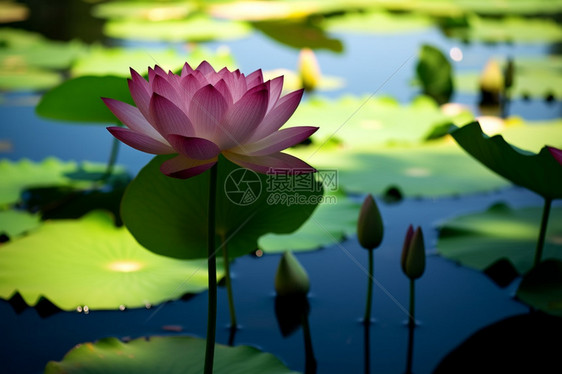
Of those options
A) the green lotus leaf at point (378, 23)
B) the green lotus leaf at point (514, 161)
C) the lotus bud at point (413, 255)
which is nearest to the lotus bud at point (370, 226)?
the lotus bud at point (413, 255)

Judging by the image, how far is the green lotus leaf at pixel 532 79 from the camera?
8.72 feet

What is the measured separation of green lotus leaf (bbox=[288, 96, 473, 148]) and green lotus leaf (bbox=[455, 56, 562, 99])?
0.49 meters

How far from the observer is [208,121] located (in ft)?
2.40

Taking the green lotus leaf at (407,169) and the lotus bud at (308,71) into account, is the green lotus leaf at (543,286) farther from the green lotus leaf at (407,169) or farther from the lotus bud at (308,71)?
the lotus bud at (308,71)

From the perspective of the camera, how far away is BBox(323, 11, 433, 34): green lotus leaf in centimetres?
386

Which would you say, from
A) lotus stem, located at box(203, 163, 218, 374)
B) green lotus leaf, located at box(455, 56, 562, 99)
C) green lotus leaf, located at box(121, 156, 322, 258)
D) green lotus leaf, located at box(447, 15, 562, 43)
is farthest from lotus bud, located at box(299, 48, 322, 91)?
lotus stem, located at box(203, 163, 218, 374)

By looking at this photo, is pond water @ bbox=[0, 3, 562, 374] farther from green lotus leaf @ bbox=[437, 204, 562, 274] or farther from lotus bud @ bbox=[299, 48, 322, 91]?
lotus bud @ bbox=[299, 48, 322, 91]

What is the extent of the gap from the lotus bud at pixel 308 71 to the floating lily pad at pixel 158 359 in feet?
6.12

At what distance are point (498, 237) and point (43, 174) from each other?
1183mm

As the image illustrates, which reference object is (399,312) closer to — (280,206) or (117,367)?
(280,206)

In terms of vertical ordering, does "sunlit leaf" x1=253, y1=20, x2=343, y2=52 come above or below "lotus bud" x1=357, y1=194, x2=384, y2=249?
above

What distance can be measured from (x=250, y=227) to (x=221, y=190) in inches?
3.8

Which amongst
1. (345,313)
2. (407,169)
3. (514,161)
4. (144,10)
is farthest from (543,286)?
(144,10)

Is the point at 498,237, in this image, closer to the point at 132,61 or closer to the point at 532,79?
the point at 532,79
